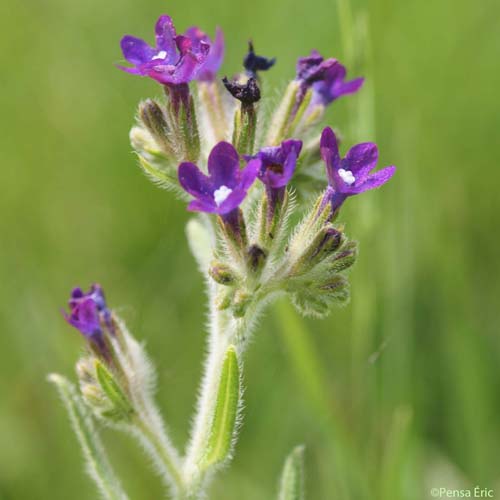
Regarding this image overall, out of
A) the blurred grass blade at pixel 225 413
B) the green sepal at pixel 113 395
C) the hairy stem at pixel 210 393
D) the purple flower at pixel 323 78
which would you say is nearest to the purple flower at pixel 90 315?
the green sepal at pixel 113 395

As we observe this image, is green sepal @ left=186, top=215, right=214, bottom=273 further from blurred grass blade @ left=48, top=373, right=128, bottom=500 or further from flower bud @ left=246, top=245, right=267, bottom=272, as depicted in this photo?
blurred grass blade @ left=48, top=373, right=128, bottom=500

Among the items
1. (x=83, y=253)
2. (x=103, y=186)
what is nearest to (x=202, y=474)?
(x=83, y=253)

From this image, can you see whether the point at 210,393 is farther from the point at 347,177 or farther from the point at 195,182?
the point at 347,177

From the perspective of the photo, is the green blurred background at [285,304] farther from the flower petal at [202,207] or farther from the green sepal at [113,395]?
the flower petal at [202,207]

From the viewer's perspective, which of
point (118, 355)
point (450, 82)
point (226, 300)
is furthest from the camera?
point (450, 82)

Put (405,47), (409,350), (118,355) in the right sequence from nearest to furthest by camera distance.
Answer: (118,355) → (409,350) → (405,47)

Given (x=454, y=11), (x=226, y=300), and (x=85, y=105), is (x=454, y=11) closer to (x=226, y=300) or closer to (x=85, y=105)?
(x=85, y=105)
